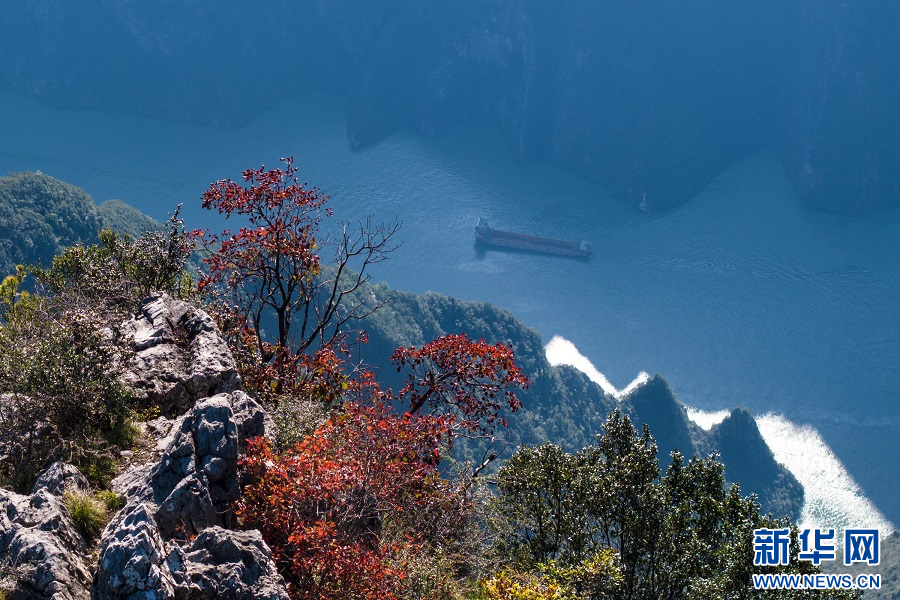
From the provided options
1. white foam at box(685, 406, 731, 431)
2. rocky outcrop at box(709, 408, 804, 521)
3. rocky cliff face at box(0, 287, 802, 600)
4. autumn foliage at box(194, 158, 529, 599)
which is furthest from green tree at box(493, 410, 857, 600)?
white foam at box(685, 406, 731, 431)

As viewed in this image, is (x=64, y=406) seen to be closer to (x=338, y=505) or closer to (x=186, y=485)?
(x=186, y=485)

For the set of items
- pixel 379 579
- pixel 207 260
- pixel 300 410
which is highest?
pixel 207 260

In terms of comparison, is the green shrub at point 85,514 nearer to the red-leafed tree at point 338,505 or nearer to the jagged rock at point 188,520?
the jagged rock at point 188,520

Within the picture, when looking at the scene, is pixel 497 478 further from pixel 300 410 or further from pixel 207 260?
pixel 207 260

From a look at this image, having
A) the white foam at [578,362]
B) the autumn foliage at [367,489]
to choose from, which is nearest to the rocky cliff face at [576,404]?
the white foam at [578,362]

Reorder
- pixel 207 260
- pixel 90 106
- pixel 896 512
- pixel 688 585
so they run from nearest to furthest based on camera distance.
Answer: pixel 688 585 → pixel 207 260 → pixel 896 512 → pixel 90 106

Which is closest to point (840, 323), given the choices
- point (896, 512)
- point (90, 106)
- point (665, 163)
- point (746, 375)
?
point (746, 375)

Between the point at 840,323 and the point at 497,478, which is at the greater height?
the point at 840,323

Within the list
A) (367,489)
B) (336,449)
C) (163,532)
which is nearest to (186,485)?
(163,532)
